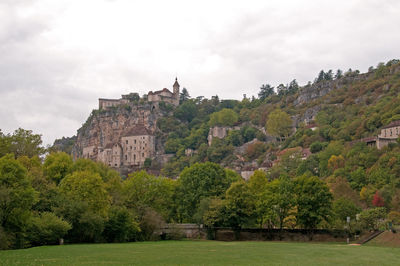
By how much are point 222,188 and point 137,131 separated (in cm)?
9878

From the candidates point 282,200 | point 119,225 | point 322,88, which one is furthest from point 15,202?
point 322,88

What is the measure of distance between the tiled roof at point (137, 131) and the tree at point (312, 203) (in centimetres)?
10779

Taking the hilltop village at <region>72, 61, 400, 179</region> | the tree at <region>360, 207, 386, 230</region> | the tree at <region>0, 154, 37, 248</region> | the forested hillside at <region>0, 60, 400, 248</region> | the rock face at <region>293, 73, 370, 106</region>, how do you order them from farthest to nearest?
the rock face at <region>293, 73, 370, 106</region>, the hilltop village at <region>72, 61, 400, 179</region>, the tree at <region>360, 207, 386, 230</region>, the forested hillside at <region>0, 60, 400, 248</region>, the tree at <region>0, 154, 37, 248</region>

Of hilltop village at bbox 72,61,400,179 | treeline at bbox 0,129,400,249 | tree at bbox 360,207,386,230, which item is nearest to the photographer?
treeline at bbox 0,129,400,249

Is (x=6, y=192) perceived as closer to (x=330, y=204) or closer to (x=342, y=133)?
(x=330, y=204)

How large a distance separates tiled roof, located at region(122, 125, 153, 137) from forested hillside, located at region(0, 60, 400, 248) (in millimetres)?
19945

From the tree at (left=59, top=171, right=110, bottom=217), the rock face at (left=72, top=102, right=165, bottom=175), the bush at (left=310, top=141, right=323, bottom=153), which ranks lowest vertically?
the tree at (left=59, top=171, right=110, bottom=217)

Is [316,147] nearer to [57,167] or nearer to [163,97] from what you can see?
[57,167]

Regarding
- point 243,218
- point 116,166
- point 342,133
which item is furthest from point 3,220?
A: point 116,166

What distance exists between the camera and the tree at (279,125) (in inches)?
5950

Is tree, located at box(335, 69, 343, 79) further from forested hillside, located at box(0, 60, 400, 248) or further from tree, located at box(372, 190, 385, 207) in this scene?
tree, located at box(372, 190, 385, 207)

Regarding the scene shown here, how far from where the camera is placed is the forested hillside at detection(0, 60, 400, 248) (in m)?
45.5

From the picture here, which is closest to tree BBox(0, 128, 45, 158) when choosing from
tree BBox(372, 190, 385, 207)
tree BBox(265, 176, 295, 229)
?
tree BBox(265, 176, 295, 229)

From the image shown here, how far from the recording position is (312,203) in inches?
2361
